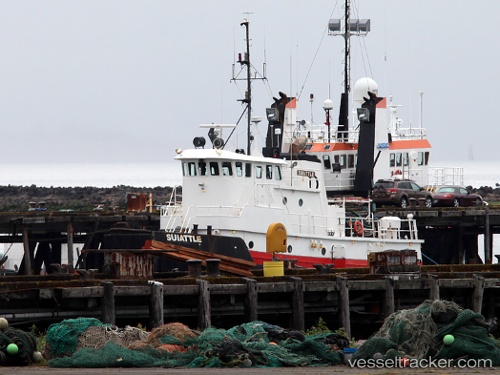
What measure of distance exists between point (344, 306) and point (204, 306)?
10.9 ft

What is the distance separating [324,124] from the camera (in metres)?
59.7

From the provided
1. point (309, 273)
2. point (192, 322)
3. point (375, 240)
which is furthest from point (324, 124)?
point (192, 322)

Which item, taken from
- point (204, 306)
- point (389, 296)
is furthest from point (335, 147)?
point (204, 306)

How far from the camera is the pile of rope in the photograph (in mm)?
20203

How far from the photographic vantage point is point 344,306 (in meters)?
27.4

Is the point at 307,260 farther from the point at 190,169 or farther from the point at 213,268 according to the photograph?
the point at 213,268

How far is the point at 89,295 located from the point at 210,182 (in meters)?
16.0

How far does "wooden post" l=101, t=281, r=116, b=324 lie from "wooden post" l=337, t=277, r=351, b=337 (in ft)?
16.7

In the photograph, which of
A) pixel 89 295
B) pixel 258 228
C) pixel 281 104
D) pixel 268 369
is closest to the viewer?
pixel 268 369

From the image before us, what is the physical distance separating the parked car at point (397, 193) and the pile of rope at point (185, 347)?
35057 mm

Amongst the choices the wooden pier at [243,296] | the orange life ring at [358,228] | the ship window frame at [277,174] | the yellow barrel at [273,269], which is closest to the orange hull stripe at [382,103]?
the orange life ring at [358,228]

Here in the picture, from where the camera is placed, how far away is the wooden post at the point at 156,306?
1000 inches

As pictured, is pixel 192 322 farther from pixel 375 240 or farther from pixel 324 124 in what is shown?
pixel 324 124

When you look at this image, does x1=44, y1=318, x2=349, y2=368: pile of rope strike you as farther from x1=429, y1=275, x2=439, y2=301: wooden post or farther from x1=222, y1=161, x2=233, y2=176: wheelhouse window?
x1=222, y1=161, x2=233, y2=176: wheelhouse window
